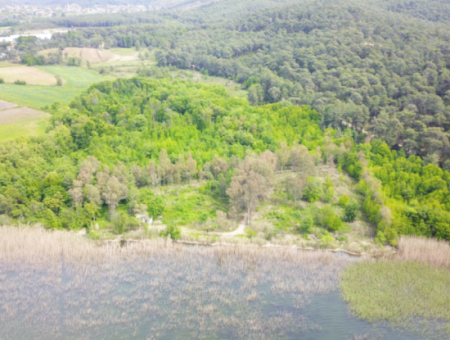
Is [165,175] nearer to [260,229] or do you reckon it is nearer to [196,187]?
[196,187]

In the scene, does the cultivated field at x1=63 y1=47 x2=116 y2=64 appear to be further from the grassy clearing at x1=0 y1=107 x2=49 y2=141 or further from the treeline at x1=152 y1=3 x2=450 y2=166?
the grassy clearing at x1=0 y1=107 x2=49 y2=141

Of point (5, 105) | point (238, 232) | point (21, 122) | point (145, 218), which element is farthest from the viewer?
point (5, 105)

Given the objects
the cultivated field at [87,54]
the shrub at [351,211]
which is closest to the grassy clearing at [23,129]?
the shrub at [351,211]

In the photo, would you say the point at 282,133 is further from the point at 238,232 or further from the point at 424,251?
the point at 424,251

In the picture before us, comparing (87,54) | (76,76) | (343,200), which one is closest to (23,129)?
(76,76)

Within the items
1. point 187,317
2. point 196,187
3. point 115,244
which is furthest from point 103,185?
point 187,317

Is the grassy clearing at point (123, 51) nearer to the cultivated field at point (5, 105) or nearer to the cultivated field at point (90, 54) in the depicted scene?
the cultivated field at point (90, 54)
